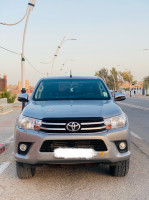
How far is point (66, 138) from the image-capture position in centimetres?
426

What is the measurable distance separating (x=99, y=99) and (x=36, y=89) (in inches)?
51.7

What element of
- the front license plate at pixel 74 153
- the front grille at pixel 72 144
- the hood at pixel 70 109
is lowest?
the front license plate at pixel 74 153

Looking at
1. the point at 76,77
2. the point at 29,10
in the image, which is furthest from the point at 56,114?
the point at 29,10

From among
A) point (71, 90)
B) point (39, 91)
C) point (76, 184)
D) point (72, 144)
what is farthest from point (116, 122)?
point (39, 91)

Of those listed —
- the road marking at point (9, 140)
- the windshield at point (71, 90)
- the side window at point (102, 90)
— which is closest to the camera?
the windshield at point (71, 90)

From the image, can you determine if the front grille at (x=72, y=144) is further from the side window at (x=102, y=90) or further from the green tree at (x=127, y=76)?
the green tree at (x=127, y=76)

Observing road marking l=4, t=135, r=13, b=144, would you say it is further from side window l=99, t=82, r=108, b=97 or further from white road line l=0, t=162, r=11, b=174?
side window l=99, t=82, r=108, b=97

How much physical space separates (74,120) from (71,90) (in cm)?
176

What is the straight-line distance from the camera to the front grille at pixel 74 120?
14.3 ft

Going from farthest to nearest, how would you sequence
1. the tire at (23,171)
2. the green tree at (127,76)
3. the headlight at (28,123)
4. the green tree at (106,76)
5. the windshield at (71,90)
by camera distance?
the green tree at (106,76) < the green tree at (127,76) < the windshield at (71,90) < the tire at (23,171) < the headlight at (28,123)

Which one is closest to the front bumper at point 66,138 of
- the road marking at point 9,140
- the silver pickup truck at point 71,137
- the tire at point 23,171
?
the silver pickup truck at point 71,137

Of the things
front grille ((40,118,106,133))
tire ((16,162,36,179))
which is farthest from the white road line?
front grille ((40,118,106,133))

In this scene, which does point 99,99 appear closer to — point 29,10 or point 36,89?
point 36,89

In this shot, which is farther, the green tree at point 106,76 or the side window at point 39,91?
the green tree at point 106,76
